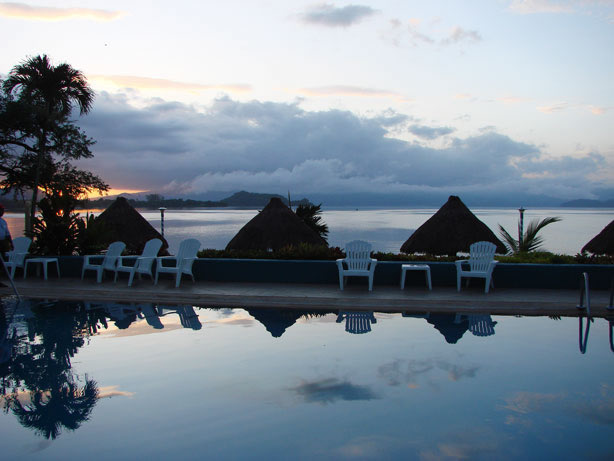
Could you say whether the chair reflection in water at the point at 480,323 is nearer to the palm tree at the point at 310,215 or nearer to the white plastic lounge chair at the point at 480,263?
the white plastic lounge chair at the point at 480,263

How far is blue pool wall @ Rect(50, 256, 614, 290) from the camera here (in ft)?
30.8

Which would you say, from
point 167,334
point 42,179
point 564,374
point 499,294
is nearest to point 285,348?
point 167,334

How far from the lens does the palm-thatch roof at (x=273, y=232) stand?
1595 cm

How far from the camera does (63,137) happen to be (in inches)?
877

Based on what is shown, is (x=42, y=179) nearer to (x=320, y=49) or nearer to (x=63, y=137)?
(x=63, y=137)

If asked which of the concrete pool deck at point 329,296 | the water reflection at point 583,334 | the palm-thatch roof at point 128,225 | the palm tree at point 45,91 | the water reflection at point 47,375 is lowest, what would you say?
the water reflection at point 47,375

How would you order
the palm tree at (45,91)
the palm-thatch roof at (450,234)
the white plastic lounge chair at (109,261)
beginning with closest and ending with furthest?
the white plastic lounge chair at (109,261) → the palm-thatch roof at (450,234) → the palm tree at (45,91)

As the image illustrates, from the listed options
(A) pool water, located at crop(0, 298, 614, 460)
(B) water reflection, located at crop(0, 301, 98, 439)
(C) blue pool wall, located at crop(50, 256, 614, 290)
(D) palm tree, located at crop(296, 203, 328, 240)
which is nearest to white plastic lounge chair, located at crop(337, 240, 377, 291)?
(C) blue pool wall, located at crop(50, 256, 614, 290)

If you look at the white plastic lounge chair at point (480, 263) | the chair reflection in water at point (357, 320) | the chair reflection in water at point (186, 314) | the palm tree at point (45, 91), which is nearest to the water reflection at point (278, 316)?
the chair reflection in water at point (357, 320)

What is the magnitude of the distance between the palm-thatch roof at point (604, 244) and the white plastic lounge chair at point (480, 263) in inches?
338

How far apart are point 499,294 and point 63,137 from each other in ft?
65.9

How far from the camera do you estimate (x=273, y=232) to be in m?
16.0

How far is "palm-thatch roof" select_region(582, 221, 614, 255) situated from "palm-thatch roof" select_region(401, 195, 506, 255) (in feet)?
8.91

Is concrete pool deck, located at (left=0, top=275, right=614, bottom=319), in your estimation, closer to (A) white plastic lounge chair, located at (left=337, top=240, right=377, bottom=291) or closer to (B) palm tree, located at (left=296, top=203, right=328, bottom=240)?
(A) white plastic lounge chair, located at (left=337, top=240, right=377, bottom=291)
